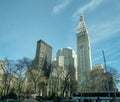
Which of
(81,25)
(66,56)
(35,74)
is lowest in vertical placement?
(35,74)

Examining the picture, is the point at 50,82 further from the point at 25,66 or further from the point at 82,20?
the point at 82,20

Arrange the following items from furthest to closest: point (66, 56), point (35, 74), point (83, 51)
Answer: point (66, 56) < point (83, 51) < point (35, 74)

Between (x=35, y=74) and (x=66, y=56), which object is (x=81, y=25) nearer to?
(x=66, y=56)

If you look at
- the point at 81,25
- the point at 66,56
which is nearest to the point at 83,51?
the point at 66,56

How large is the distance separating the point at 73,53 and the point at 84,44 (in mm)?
17173

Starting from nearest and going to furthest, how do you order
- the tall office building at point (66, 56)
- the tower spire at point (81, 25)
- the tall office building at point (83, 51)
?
1. the tall office building at point (83, 51)
2. the tall office building at point (66, 56)
3. the tower spire at point (81, 25)

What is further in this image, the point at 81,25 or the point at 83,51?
the point at 81,25

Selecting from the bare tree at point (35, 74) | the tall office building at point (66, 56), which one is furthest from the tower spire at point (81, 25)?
the bare tree at point (35, 74)

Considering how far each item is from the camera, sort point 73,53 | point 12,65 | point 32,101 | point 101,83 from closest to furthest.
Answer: point 32,101 < point 12,65 < point 101,83 < point 73,53

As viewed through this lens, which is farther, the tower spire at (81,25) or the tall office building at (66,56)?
the tower spire at (81,25)

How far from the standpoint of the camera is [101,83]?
51.7 metres

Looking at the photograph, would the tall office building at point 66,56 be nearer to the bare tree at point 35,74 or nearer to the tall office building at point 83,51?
the tall office building at point 83,51

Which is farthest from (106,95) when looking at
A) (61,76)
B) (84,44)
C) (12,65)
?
(84,44)

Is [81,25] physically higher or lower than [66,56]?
higher
